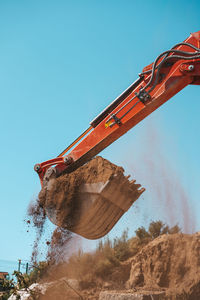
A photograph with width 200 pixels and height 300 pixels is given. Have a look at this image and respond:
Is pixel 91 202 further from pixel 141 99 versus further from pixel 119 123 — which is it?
pixel 141 99

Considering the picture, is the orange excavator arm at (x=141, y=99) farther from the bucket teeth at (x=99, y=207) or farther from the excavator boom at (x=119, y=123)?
the bucket teeth at (x=99, y=207)

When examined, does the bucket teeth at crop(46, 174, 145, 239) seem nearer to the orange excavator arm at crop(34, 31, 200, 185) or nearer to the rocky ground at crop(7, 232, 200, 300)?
the orange excavator arm at crop(34, 31, 200, 185)

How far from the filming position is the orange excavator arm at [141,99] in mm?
5152

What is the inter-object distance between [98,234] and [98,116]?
6.74 ft

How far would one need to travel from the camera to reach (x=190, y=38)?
5.30 m

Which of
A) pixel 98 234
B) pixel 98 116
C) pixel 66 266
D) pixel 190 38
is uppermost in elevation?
pixel 190 38

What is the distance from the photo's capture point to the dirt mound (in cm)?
583

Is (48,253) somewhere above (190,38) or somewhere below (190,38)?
below

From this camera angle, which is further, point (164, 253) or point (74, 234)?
point (164, 253)

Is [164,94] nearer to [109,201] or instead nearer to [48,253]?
[109,201]

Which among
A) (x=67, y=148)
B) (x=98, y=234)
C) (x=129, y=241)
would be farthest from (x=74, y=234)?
(x=129, y=241)

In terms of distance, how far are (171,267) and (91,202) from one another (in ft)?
7.17

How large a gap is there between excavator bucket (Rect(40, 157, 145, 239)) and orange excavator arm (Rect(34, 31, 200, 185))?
0.30 metres

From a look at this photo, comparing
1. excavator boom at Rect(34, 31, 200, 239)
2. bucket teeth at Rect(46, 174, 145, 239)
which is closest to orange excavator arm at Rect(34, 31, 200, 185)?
excavator boom at Rect(34, 31, 200, 239)
